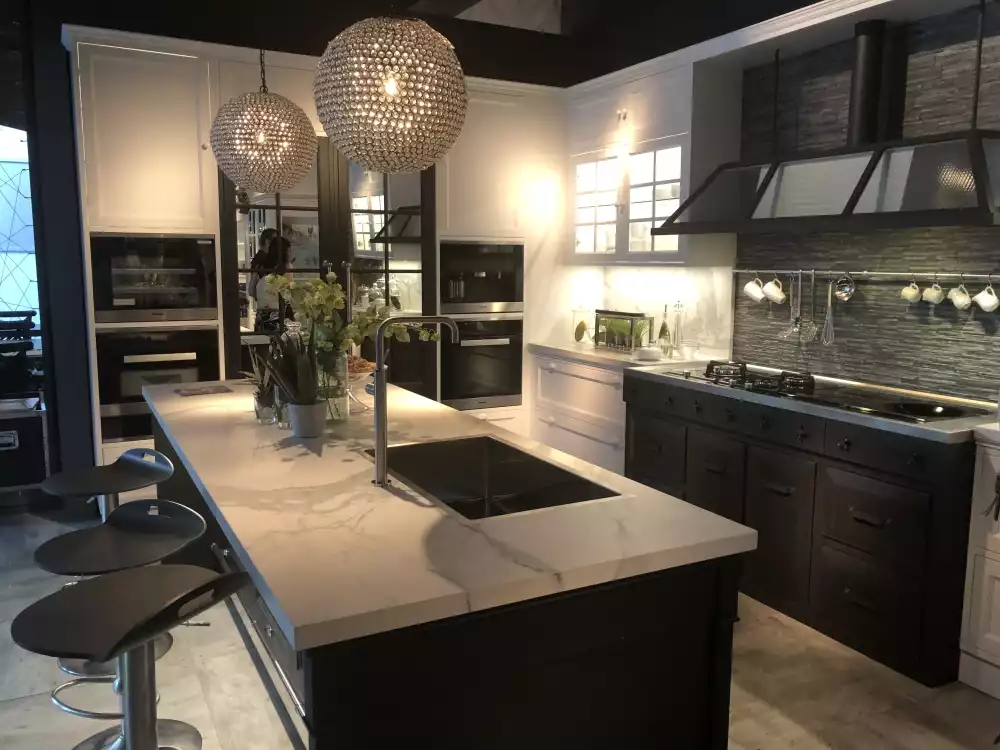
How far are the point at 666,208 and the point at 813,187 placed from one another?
1007 mm

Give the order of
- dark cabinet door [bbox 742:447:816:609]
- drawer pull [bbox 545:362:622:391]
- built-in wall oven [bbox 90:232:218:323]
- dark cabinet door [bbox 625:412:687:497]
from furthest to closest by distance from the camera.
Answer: drawer pull [bbox 545:362:622:391] < built-in wall oven [bbox 90:232:218:323] < dark cabinet door [bbox 625:412:687:497] < dark cabinet door [bbox 742:447:816:609]

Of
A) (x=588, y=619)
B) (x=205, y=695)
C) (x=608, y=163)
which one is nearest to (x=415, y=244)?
(x=608, y=163)

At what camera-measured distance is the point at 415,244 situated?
16.0 feet

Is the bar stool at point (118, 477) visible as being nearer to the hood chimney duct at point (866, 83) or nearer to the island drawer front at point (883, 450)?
the island drawer front at point (883, 450)

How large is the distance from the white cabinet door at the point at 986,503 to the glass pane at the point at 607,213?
8.50 feet

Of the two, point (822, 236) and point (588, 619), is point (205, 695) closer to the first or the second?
point (588, 619)

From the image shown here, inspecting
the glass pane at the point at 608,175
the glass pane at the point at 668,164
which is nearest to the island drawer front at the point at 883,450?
the glass pane at the point at 668,164

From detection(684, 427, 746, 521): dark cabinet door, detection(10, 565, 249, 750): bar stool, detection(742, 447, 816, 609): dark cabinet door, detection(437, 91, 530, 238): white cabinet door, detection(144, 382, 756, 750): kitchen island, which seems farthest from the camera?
detection(437, 91, 530, 238): white cabinet door

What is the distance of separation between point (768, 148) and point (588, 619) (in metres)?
3.34

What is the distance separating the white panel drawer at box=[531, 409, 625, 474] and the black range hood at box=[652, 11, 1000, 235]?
3.91ft

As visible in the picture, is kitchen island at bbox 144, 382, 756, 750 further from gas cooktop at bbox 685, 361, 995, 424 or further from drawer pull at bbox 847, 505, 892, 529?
gas cooktop at bbox 685, 361, 995, 424

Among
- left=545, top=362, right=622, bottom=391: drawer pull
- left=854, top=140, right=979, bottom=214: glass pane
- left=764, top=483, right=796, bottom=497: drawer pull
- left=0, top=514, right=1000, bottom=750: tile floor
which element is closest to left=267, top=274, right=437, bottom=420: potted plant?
left=0, top=514, right=1000, bottom=750: tile floor

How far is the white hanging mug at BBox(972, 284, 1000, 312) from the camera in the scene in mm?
3127

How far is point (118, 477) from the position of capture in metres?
2.79
